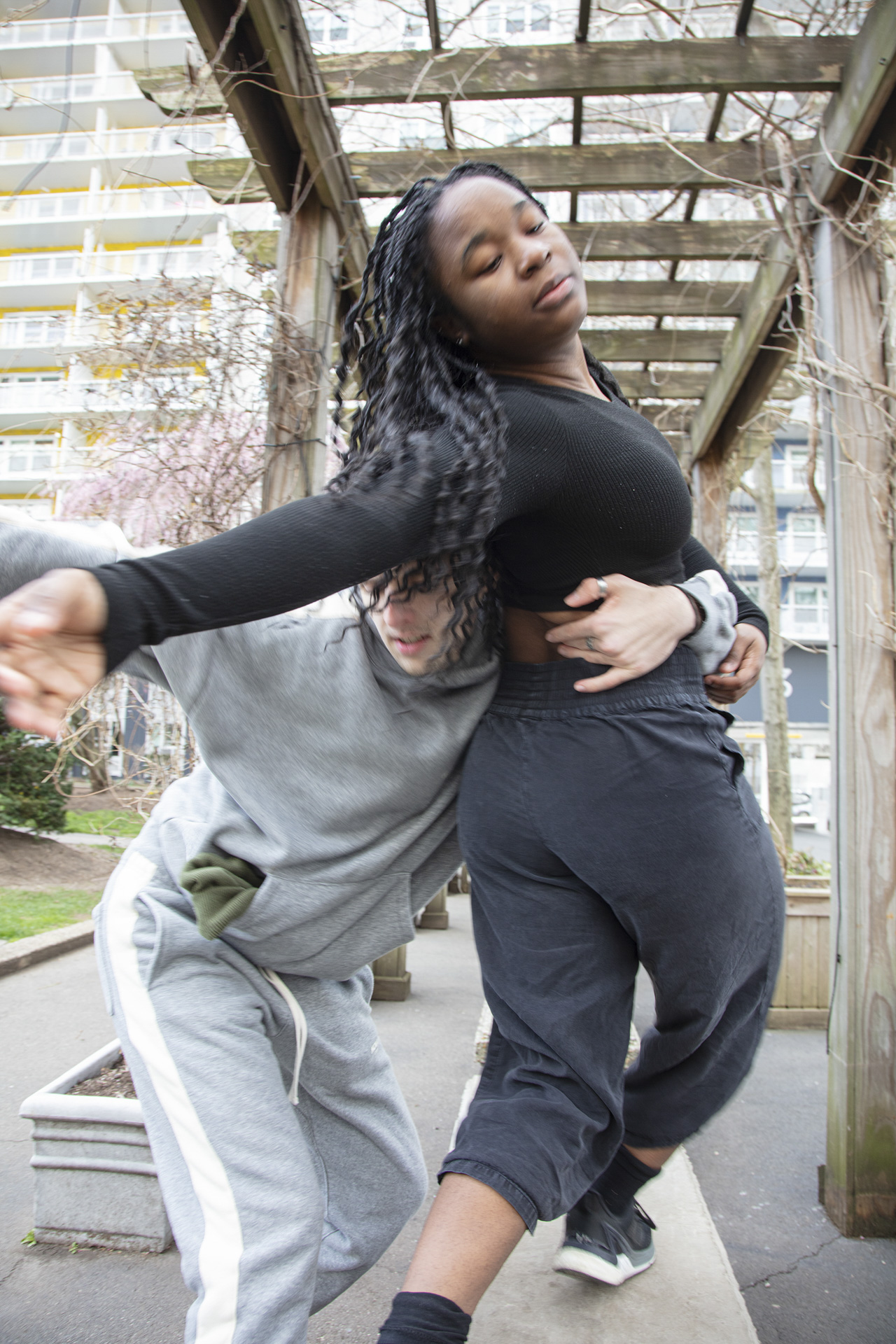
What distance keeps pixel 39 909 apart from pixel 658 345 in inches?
210

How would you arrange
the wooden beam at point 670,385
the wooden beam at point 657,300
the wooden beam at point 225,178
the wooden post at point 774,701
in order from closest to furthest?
1. the wooden beam at point 225,178
2. the wooden beam at point 657,300
3. the wooden beam at point 670,385
4. the wooden post at point 774,701

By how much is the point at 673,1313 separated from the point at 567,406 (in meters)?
1.60

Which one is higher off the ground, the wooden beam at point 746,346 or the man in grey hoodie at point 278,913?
the wooden beam at point 746,346

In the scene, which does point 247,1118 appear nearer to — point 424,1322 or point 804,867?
point 424,1322

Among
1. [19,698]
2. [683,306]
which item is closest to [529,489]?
[19,698]

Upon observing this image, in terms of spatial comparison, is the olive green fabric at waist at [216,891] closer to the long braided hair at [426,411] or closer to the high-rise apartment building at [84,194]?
the long braided hair at [426,411]

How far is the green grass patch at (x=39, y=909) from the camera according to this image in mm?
5453

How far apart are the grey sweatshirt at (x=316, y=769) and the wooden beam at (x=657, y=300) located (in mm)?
3536

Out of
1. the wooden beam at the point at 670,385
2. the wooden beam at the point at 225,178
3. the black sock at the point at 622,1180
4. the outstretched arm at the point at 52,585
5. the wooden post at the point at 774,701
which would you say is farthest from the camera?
the wooden post at the point at 774,701

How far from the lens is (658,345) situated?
180 inches

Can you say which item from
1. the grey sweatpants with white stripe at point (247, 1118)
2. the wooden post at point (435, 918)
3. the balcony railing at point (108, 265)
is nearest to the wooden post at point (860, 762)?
the grey sweatpants with white stripe at point (247, 1118)

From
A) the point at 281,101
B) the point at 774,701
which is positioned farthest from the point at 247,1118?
the point at 774,701

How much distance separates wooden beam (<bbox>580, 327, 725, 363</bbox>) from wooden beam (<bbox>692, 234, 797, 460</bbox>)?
0.11 metres

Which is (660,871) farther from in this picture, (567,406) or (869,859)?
(869,859)
